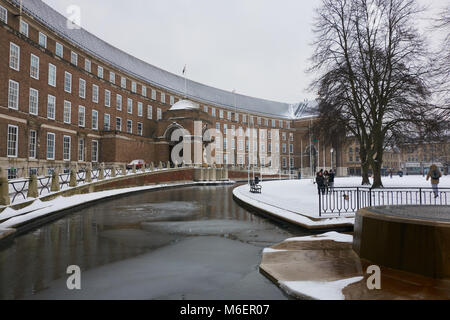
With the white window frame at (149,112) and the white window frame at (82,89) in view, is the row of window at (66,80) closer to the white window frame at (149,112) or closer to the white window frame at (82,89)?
the white window frame at (82,89)

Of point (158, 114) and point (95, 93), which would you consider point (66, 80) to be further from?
point (158, 114)

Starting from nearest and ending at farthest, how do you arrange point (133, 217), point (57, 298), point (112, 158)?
1. point (57, 298)
2. point (133, 217)
3. point (112, 158)

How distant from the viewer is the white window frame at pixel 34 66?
2931 centimetres

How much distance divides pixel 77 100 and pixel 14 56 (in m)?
9.74

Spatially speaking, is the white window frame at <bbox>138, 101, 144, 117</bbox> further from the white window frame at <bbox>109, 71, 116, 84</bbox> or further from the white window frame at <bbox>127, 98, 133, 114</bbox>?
the white window frame at <bbox>109, 71, 116, 84</bbox>

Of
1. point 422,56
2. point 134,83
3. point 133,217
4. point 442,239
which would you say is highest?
point 134,83

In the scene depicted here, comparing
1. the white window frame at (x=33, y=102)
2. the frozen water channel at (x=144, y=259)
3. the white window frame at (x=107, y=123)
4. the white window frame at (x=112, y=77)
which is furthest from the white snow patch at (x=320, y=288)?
the white window frame at (x=112, y=77)

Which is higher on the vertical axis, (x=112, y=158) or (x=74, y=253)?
(x=112, y=158)

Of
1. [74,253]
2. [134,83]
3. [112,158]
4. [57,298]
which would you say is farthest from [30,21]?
[57,298]

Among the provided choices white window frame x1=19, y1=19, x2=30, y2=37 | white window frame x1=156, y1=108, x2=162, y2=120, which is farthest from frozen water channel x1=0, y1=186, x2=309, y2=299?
white window frame x1=156, y1=108, x2=162, y2=120

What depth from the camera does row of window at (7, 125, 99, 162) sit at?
26.3 metres

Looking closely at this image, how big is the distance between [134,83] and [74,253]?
46.2m
